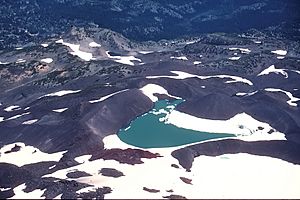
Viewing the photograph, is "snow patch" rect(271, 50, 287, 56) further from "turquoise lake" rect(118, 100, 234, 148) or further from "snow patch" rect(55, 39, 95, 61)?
"turquoise lake" rect(118, 100, 234, 148)

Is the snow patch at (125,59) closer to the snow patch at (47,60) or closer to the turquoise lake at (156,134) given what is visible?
the snow patch at (47,60)

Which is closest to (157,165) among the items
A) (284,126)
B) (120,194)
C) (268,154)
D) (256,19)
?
(120,194)

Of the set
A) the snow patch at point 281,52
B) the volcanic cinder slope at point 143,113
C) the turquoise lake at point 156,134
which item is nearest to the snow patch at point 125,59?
the volcanic cinder slope at point 143,113

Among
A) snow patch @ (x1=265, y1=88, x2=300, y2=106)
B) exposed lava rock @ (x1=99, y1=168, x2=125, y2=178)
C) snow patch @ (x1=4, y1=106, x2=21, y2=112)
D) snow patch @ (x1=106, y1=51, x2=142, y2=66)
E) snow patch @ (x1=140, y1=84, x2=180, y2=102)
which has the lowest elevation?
snow patch @ (x1=106, y1=51, x2=142, y2=66)

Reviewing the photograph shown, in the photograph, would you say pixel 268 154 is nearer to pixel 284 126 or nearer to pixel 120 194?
pixel 284 126

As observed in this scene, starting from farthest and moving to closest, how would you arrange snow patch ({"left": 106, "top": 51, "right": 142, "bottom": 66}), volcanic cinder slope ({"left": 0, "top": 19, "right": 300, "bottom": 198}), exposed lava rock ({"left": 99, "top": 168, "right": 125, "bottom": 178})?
snow patch ({"left": 106, "top": 51, "right": 142, "bottom": 66}), exposed lava rock ({"left": 99, "top": 168, "right": 125, "bottom": 178}), volcanic cinder slope ({"left": 0, "top": 19, "right": 300, "bottom": 198})

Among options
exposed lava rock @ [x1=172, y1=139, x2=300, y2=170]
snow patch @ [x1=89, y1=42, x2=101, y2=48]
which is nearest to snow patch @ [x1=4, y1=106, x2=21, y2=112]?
exposed lava rock @ [x1=172, y1=139, x2=300, y2=170]

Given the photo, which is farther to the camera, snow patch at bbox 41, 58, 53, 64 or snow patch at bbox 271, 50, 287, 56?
snow patch at bbox 271, 50, 287, 56
